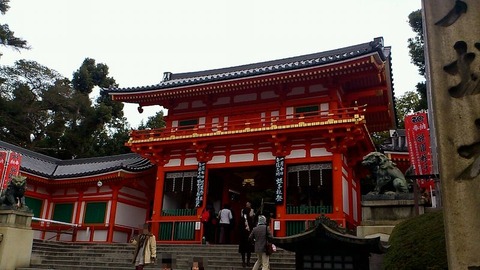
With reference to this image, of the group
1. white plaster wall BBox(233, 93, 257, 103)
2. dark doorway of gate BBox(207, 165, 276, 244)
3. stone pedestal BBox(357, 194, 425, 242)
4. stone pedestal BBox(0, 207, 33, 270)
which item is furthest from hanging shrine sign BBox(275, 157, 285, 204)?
stone pedestal BBox(0, 207, 33, 270)

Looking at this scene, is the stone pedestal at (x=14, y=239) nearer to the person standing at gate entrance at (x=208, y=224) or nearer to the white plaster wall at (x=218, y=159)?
the person standing at gate entrance at (x=208, y=224)

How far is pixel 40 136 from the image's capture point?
115ft

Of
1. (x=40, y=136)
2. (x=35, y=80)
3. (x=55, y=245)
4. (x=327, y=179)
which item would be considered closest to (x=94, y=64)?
(x=35, y=80)

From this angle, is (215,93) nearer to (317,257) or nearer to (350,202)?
(350,202)

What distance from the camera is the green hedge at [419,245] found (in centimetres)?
607

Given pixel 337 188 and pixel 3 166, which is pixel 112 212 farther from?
pixel 337 188

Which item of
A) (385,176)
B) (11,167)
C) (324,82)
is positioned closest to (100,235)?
(11,167)

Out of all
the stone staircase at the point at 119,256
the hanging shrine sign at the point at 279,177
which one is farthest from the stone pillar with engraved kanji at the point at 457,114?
the hanging shrine sign at the point at 279,177

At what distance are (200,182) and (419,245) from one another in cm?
1218

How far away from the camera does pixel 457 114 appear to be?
3678 millimetres

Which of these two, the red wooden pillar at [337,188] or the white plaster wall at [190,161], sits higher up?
the white plaster wall at [190,161]

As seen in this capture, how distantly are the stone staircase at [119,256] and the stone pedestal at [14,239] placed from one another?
37 centimetres

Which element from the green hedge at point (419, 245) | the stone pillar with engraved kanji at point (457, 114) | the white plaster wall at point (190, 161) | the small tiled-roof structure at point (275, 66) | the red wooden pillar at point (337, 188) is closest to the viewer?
the stone pillar with engraved kanji at point (457, 114)

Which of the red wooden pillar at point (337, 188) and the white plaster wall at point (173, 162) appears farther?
the white plaster wall at point (173, 162)
